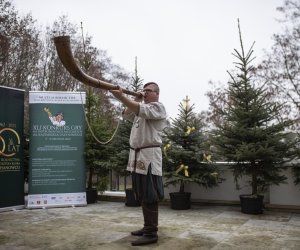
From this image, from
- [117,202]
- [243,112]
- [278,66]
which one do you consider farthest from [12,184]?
[278,66]

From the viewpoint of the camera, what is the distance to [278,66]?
14281 mm

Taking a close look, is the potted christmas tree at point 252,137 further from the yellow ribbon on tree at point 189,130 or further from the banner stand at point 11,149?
the banner stand at point 11,149

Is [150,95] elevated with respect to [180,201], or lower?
elevated

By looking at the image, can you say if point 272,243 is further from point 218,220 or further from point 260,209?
point 260,209

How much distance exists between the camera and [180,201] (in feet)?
19.5

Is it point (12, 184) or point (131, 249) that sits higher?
point (12, 184)

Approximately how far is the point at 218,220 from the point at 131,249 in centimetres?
202

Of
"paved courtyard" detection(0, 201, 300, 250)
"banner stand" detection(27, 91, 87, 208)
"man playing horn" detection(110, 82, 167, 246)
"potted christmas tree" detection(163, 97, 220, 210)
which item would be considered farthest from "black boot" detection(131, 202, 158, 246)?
"banner stand" detection(27, 91, 87, 208)

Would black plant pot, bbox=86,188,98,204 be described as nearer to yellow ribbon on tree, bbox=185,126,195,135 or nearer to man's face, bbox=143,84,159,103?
yellow ribbon on tree, bbox=185,126,195,135

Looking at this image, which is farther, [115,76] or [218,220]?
[115,76]

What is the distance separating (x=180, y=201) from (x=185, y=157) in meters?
0.81

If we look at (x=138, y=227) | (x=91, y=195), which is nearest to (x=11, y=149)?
(x=91, y=195)

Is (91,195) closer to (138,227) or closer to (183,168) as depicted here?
(183,168)

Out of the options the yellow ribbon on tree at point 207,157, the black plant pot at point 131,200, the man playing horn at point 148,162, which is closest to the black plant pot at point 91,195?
the black plant pot at point 131,200
